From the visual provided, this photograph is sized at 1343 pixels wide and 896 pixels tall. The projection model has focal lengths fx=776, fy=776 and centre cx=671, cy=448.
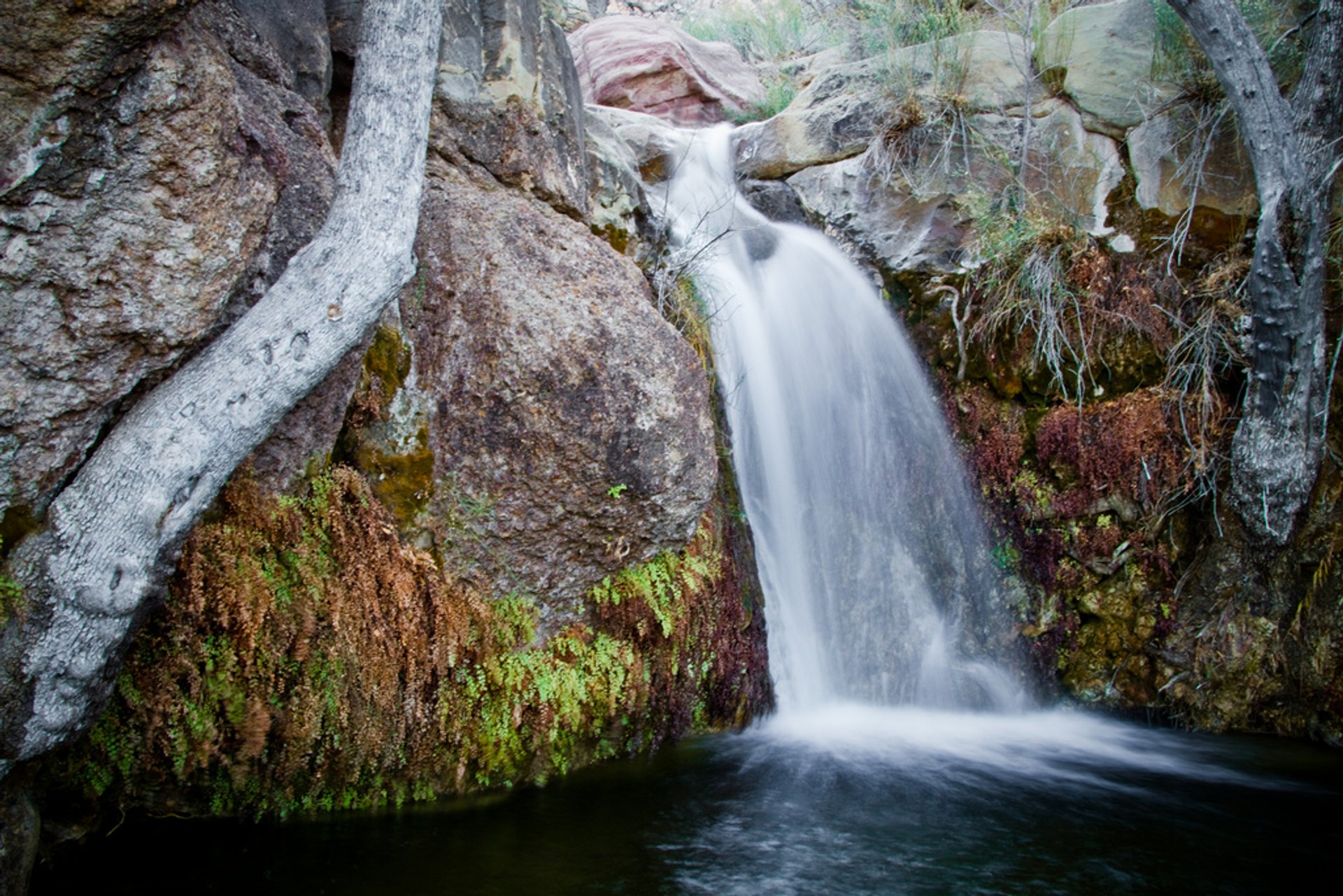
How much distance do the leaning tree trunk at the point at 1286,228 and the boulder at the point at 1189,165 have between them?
820mm

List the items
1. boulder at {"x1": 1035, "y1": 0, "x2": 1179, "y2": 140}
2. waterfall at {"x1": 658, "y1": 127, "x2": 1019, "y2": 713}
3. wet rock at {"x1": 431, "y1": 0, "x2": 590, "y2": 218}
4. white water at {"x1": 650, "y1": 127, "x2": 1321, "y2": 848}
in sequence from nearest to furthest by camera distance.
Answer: white water at {"x1": 650, "y1": 127, "x2": 1321, "y2": 848}
wet rock at {"x1": 431, "y1": 0, "x2": 590, "y2": 218}
waterfall at {"x1": 658, "y1": 127, "x2": 1019, "y2": 713}
boulder at {"x1": 1035, "y1": 0, "x2": 1179, "y2": 140}

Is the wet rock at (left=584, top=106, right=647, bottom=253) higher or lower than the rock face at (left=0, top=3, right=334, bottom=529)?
higher

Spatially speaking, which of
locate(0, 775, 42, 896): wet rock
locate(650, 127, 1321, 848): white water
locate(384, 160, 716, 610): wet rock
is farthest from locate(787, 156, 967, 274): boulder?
locate(0, 775, 42, 896): wet rock

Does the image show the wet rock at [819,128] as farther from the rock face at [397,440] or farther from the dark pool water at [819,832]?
the dark pool water at [819,832]

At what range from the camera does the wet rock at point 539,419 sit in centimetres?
442

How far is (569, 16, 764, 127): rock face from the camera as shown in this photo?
10977 millimetres

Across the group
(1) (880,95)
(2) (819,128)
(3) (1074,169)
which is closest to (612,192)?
(2) (819,128)

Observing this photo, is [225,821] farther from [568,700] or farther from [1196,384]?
[1196,384]

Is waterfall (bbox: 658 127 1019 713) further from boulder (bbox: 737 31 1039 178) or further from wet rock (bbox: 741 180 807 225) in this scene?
boulder (bbox: 737 31 1039 178)

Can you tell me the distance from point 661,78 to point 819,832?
33.1 feet

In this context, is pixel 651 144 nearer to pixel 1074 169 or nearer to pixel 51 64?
pixel 1074 169

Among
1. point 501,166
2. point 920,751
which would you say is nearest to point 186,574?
point 501,166

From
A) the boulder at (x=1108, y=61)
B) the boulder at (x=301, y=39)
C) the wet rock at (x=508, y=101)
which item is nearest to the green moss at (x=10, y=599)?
the boulder at (x=301, y=39)

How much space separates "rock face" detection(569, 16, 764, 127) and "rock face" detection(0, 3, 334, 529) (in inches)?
319
